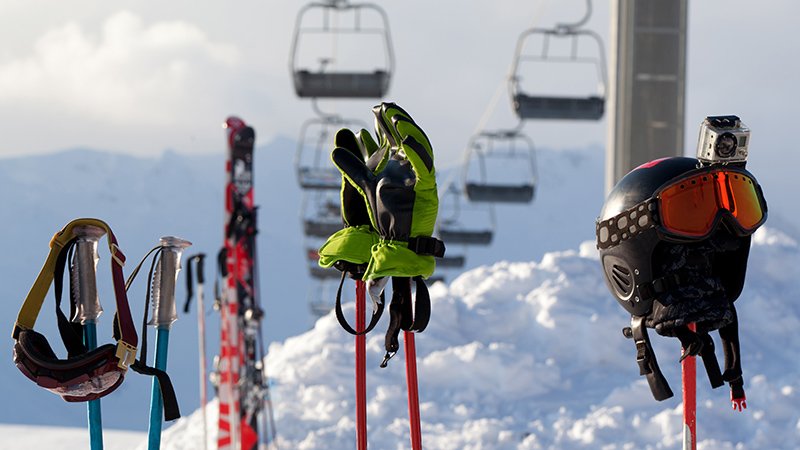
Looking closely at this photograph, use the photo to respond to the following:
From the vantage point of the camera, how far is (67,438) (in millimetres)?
10961

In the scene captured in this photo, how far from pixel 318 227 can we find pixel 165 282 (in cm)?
1037

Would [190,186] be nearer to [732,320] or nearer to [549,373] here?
[549,373]

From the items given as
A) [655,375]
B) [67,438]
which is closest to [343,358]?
[67,438]

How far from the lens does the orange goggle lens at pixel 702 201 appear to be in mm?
4621

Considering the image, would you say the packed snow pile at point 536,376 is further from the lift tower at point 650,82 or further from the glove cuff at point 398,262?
the glove cuff at point 398,262

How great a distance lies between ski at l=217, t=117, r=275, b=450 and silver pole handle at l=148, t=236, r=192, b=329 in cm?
557

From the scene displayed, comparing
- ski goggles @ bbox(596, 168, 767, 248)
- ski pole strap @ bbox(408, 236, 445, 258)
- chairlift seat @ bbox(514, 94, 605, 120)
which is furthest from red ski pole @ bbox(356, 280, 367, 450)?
chairlift seat @ bbox(514, 94, 605, 120)

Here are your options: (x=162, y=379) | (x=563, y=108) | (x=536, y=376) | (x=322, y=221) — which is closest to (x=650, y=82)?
(x=563, y=108)

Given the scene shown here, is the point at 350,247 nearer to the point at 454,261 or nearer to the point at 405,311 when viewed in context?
the point at 405,311

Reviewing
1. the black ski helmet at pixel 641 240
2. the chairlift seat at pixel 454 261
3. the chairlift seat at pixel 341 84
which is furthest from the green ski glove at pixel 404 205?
the chairlift seat at pixel 454 261

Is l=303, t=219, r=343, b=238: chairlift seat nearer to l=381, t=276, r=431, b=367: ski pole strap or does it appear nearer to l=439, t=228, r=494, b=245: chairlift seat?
l=439, t=228, r=494, b=245: chairlift seat

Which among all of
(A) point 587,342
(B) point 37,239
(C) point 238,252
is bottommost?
(B) point 37,239

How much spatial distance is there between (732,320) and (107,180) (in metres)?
97.0

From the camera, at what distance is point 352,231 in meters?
5.14
